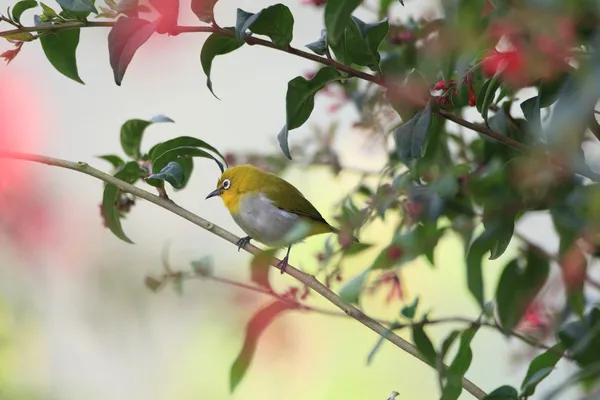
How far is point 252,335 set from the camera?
0.40 meters

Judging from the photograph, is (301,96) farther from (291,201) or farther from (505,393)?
(291,201)

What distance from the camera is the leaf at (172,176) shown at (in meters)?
0.45

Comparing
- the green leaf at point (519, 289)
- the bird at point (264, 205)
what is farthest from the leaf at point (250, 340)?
the bird at point (264, 205)

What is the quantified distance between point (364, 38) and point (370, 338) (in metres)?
1.15

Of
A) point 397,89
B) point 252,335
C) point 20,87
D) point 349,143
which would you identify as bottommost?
point 252,335

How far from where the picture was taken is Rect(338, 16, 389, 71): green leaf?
40 cm

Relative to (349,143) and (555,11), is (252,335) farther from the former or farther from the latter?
(349,143)

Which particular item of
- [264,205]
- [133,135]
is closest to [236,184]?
[264,205]

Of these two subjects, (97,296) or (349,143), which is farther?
(97,296)

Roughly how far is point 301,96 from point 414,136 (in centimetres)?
6

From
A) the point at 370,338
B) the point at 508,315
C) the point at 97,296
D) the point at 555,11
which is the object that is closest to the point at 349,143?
the point at 370,338

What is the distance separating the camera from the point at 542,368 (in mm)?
375

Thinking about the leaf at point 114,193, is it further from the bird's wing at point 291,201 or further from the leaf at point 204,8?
the bird's wing at point 291,201

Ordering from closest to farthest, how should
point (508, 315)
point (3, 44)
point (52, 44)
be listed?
1. point (508, 315)
2. point (52, 44)
3. point (3, 44)
